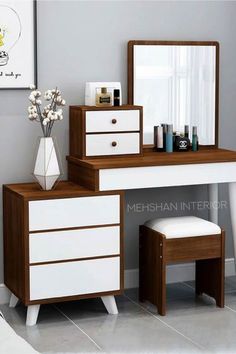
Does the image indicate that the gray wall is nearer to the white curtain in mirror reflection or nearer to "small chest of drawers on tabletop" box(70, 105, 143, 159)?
the white curtain in mirror reflection

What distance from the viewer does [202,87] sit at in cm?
434

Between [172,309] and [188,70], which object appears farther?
[188,70]

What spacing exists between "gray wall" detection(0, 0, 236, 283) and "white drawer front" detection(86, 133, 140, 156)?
0.93 ft

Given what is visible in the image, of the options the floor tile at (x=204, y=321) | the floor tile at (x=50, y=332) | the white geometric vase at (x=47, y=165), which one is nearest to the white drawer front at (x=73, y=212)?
the white geometric vase at (x=47, y=165)

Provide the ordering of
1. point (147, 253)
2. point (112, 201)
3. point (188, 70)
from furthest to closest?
1. point (188, 70)
2. point (147, 253)
3. point (112, 201)

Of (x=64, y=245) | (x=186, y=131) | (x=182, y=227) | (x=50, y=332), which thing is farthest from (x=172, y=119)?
(x=50, y=332)

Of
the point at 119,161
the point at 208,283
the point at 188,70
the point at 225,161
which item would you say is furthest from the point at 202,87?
the point at 208,283

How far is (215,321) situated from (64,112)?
1416 millimetres

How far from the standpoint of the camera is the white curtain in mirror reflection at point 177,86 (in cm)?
416

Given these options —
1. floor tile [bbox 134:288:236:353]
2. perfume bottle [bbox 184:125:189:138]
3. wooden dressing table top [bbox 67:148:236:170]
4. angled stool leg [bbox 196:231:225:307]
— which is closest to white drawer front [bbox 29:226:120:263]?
wooden dressing table top [bbox 67:148:236:170]

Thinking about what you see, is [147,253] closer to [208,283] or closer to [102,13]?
[208,283]

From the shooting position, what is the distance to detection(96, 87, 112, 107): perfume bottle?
154 inches

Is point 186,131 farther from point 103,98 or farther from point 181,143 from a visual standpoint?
point 103,98

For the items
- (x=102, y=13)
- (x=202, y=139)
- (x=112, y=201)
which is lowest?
(x=112, y=201)
